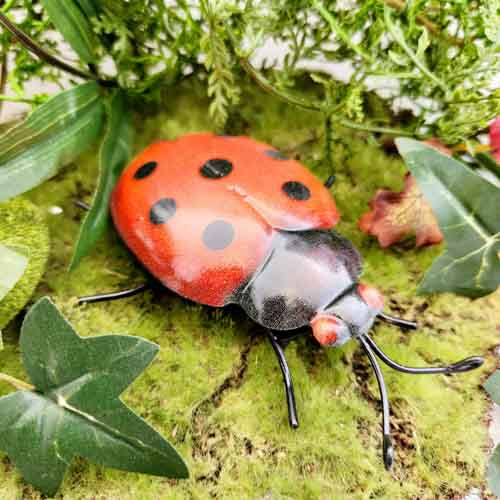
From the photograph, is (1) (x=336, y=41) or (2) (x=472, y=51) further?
(1) (x=336, y=41)

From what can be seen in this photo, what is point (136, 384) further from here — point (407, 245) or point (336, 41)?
point (336, 41)

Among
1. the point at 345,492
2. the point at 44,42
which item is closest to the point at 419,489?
the point at 345,492

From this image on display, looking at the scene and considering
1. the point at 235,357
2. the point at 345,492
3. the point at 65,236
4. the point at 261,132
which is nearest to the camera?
the point at 345,492

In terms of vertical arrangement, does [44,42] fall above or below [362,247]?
above

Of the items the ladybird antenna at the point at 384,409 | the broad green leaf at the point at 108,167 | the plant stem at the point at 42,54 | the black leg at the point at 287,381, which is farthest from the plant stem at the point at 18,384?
the plant stem at the point at 42,54

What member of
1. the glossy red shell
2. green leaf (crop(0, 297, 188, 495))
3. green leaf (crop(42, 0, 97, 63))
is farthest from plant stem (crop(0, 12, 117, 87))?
green leaf (crop(0, 297, 188, 495))

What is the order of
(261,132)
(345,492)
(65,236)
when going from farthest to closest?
(261,132) → (65,236) → (345,492)
